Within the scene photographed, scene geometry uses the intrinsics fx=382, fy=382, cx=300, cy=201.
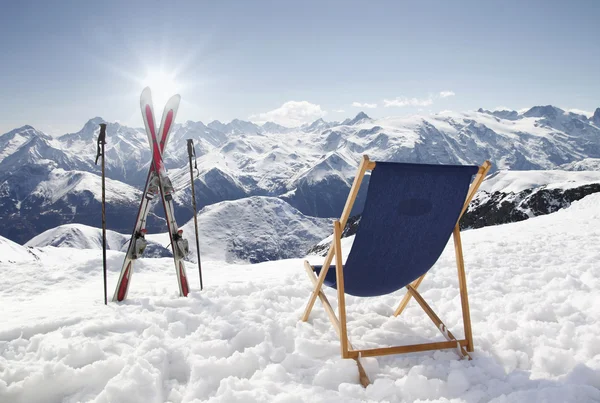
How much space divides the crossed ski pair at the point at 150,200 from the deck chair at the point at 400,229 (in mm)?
2999

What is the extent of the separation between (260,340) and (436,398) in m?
1.89

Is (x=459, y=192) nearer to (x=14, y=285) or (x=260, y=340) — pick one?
(x=260, y=340)

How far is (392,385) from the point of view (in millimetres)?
3318

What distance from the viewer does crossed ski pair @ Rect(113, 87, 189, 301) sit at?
5801 millimetres

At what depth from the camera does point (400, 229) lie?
3852 millimetres

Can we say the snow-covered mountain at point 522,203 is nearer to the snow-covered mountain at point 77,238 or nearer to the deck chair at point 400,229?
the deck chair at point 400,229

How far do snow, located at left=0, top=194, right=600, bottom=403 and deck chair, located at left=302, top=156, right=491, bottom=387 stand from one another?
0.37 metres

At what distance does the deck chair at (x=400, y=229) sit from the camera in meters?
3.60

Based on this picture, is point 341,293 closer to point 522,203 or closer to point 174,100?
point 174,100

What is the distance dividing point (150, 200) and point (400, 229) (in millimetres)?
3980

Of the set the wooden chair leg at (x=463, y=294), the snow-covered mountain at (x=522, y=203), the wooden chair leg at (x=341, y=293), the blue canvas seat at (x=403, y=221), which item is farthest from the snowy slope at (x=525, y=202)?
the wooden chair leg at (x=341, y=293)

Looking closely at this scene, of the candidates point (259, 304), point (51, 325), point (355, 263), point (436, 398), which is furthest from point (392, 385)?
point (51, 325)

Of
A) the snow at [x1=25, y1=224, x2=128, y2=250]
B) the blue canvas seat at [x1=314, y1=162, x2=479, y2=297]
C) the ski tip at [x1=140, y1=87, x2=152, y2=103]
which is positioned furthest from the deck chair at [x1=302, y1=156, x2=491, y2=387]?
the snow at [x1=25, y1=224, x2=128, y2=250]

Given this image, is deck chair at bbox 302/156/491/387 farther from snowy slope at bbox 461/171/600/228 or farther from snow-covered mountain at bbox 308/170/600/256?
snowy slope at bbox 461/171/600/228
